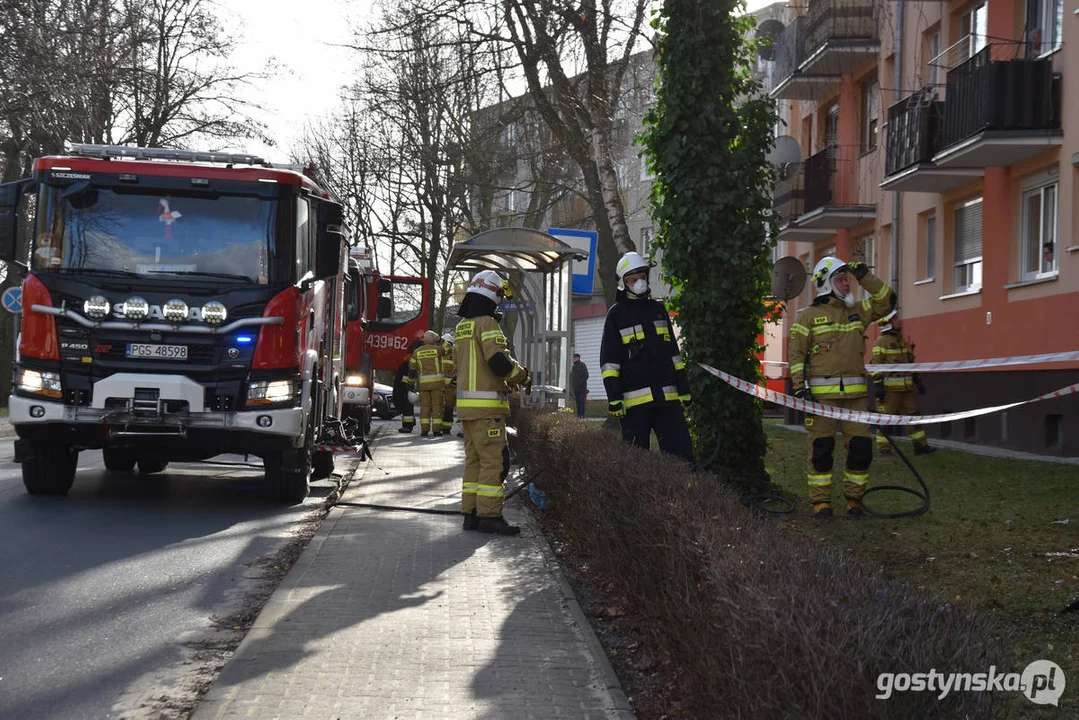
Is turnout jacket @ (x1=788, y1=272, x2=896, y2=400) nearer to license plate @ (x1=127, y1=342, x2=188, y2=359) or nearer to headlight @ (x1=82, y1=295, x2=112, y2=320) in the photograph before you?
license plate @ (x1=127, y1=342, x2=188, y2=359)

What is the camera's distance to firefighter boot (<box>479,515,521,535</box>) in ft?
32.7

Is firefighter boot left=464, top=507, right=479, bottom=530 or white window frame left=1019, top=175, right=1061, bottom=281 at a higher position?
white window frame left=1019, top=175, right=1061, bottom=281

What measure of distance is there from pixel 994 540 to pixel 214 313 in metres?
6.54

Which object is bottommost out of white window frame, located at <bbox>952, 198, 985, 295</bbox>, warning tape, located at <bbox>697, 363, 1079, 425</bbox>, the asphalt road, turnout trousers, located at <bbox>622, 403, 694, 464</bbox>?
the asphalt road

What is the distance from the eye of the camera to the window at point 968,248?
69.2 ft

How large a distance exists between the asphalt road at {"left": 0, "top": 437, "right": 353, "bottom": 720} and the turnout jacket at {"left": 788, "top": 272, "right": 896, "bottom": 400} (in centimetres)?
437

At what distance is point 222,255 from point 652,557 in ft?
23.2

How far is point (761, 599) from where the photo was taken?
3.53 m

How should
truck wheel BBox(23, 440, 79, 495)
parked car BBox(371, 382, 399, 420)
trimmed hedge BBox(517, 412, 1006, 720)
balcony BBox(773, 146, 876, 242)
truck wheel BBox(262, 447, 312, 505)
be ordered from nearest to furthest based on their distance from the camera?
trimmed hedge BBox(517, 412, 1006, 720)
truck wheel BBox(23, 440, 79, 495)
truck wheel BBox(262, 447, 312, 505)
balcony BBox(773, 146, 876, 242)
parked car BBox(371, 382, 399, 420)

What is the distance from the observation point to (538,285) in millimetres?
19953

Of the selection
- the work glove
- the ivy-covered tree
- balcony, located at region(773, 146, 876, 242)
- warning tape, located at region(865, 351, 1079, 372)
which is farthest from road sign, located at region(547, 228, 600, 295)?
warning tape, located at region(865, 351, 1079, 372)

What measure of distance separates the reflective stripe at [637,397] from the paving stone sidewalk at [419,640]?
4.26 feet

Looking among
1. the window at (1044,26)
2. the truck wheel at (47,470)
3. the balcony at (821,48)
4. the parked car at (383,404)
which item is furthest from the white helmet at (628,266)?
the parked car at (383,404)

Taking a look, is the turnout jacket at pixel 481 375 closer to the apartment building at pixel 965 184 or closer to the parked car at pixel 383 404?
the apartment building at pixel 965 184
